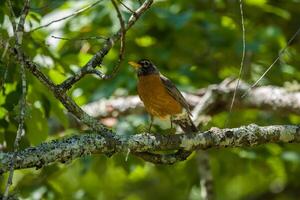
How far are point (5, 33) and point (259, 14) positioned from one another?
4.04 meters

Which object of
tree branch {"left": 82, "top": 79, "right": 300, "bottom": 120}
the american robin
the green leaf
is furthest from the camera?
the american robin

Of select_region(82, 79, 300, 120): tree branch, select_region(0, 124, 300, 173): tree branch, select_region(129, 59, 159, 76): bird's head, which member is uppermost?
select_region(129, 59, 159, 76): bird's head

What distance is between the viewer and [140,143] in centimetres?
399

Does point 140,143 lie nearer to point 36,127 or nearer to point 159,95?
point 36,127

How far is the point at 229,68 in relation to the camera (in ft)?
25.2

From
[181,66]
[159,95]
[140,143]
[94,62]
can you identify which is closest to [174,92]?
[159,95]

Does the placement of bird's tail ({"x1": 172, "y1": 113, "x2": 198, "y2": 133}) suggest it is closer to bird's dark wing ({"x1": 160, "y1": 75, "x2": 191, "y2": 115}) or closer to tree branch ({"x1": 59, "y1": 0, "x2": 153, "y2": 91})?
bird's dark wing ({"x1": 160, "y1": 75, "x2": 191, "y2": 115})

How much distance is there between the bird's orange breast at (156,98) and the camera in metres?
6.26

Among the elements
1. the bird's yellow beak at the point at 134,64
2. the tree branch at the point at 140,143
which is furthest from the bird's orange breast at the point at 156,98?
the tree branch at the point at 140,143

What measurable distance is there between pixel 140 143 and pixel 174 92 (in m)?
2.41

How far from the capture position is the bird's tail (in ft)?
18.7

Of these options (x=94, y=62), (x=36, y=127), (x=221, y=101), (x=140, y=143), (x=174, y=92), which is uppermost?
(x=174, y=92)

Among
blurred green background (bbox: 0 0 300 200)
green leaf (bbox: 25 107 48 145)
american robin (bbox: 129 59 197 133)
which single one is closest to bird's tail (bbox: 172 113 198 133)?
american robin (bbox: 129 59 197 133)

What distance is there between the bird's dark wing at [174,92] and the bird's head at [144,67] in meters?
0.12
